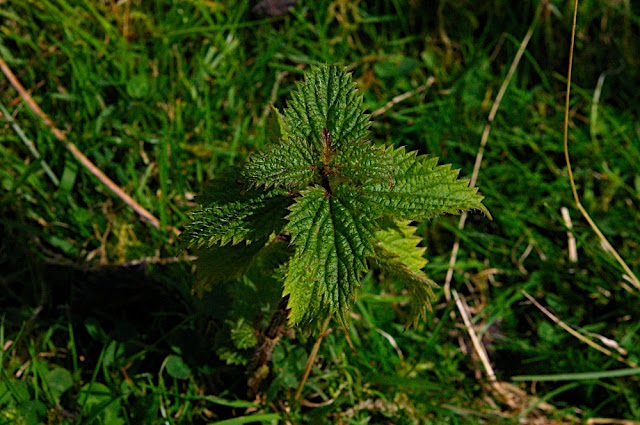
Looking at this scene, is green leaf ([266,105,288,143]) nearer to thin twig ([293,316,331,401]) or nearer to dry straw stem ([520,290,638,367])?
thin twig ([293,316,331,401])

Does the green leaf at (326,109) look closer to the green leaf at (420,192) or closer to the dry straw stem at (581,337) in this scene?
the green leaf at (420,192)

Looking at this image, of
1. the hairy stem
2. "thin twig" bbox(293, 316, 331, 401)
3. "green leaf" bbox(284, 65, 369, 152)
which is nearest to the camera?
"green leaf" bbox(284, 65, 369, 152)

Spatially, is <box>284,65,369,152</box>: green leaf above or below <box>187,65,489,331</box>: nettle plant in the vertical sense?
above

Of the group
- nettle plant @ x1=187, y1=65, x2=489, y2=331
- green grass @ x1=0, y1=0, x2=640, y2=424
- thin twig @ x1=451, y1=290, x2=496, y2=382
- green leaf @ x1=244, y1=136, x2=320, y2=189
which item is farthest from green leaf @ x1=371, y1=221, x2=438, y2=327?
thin twig @ x1=451, y1=290, x2=496, y2=382

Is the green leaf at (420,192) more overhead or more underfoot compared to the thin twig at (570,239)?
more overhead

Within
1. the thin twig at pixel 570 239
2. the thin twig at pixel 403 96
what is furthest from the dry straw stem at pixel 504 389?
the thin twig at pixel 403 96

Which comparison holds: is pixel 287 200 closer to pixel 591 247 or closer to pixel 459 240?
pixel 459 240

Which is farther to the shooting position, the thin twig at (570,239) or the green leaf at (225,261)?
the thin twig at (570,239)
